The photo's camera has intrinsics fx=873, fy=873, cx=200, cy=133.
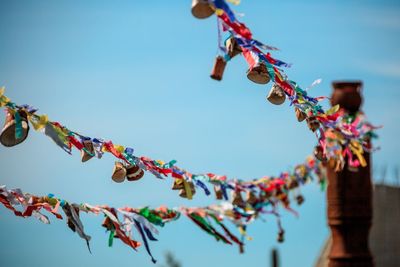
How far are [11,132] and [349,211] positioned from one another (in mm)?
3261

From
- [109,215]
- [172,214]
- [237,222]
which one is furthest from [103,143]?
[237,222]

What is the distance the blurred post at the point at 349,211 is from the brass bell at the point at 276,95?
8.54 feet

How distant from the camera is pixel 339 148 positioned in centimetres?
578

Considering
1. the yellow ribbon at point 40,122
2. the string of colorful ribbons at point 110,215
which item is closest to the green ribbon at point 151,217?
the string of colorful ribbons at point 110,215

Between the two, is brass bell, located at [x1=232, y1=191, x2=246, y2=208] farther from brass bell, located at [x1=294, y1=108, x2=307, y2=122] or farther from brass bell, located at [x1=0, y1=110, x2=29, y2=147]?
brass bell, located at [x1=0, y1=110, x2=29, y2=147]

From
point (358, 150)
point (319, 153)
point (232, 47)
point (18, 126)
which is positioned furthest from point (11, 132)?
point (358, 150)

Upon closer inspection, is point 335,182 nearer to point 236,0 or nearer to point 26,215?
point 26,215

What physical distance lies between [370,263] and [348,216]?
0.36 meters

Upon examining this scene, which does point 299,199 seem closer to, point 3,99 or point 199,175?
point 199,175

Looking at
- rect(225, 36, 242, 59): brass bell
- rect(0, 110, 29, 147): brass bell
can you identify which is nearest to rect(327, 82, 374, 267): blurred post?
rect(225, 36, 242, 59): brass bell

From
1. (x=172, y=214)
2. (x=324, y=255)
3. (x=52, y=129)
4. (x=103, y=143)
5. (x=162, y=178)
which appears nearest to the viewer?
(x=52, y=129)

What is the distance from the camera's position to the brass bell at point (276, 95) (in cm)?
347

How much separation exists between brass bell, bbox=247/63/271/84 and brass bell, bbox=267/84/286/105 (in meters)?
0.12

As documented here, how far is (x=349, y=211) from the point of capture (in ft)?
19.4
